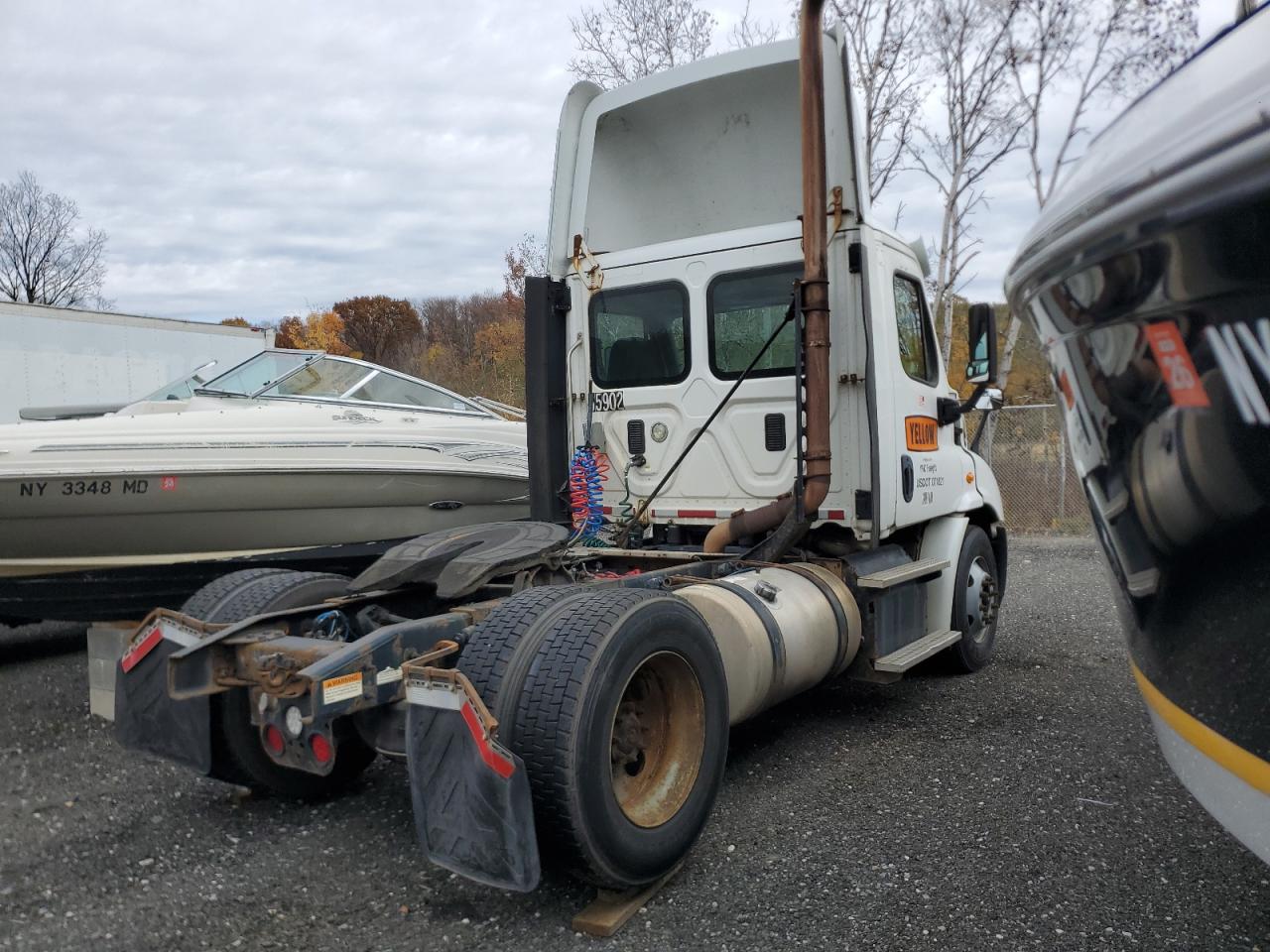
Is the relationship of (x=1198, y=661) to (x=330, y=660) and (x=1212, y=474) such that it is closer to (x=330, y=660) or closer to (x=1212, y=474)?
(x=1212, y=474)

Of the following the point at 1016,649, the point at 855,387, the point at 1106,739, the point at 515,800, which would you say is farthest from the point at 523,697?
the point at 1016,649

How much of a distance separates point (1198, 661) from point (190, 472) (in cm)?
577

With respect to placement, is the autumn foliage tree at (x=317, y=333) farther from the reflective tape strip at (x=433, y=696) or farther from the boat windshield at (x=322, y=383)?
the reflective tape strip at (x=433, y=696)

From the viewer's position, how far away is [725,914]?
9.91 feet

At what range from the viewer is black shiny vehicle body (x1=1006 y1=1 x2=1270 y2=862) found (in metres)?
1.68

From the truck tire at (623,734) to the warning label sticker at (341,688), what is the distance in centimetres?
57

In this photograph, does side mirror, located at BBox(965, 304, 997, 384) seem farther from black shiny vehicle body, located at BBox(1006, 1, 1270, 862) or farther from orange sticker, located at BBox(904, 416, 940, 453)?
black shiny vehicle body, located at BBox(1006, 1, 1270, 862)

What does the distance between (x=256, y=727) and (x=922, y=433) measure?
12.0 feet

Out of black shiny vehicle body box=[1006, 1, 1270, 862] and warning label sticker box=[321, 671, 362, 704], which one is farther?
warning label sticker box=[321, 671, 362, 704]

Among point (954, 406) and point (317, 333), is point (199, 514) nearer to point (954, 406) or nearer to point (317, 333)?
point (954, 406)

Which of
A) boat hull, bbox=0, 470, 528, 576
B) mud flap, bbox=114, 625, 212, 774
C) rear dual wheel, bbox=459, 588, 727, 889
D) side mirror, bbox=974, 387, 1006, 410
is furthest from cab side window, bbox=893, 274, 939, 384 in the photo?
mud flap, bbox=114, 625, 212, 774

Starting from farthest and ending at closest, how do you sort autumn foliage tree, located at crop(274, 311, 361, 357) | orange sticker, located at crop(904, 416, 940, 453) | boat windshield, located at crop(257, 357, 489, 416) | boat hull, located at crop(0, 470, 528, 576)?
autumn foliage tree, located at crop(274, 311, 361, 357)
boat windshield, located at crop(257, 357, 489, 416)
boat hull, located at crop(0, 470, 528, 576)
orange sticker, located at crop(904, 416, 940, 453)

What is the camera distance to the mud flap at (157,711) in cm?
346

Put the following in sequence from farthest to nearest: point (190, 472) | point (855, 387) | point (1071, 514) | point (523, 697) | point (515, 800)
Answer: point (1071, 514) → point (190, 472) → point (855, 387) → point (523, 697) → point (515, 800)
